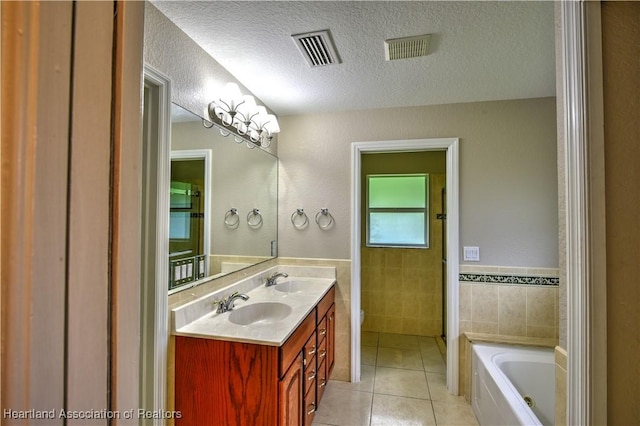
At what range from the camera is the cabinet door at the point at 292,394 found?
50.4 inches

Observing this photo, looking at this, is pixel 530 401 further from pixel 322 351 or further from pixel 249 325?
pixel 249 325

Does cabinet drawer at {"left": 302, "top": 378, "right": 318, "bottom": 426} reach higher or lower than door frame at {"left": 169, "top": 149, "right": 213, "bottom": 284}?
lower

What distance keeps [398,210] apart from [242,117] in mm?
2340

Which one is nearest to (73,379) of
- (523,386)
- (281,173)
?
(281,173)

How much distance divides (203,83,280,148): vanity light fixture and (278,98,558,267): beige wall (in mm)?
536

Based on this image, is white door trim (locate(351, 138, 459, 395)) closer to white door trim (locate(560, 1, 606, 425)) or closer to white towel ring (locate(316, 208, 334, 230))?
white towel ring (locate(316, 208, 334, 230))

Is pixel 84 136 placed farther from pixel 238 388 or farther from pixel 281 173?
pixel 281 173

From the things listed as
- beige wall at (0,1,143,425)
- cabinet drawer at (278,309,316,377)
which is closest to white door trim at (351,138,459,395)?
cabinet drawer at (278,309,316,377)

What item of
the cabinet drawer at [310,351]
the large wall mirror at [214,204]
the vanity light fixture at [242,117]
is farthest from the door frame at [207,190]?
the cabinet drawer at [310,351]

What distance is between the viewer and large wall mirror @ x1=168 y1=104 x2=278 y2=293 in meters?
1.44

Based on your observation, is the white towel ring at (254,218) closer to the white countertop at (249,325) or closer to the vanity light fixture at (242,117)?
the white countertop at (249,325)

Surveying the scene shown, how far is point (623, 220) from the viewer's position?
0.58 meters

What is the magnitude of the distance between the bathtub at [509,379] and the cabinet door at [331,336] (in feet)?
3.57

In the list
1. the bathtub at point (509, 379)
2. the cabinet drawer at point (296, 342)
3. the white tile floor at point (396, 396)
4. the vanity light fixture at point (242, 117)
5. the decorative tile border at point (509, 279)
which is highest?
the vanity light fixture at point (242, 117)
